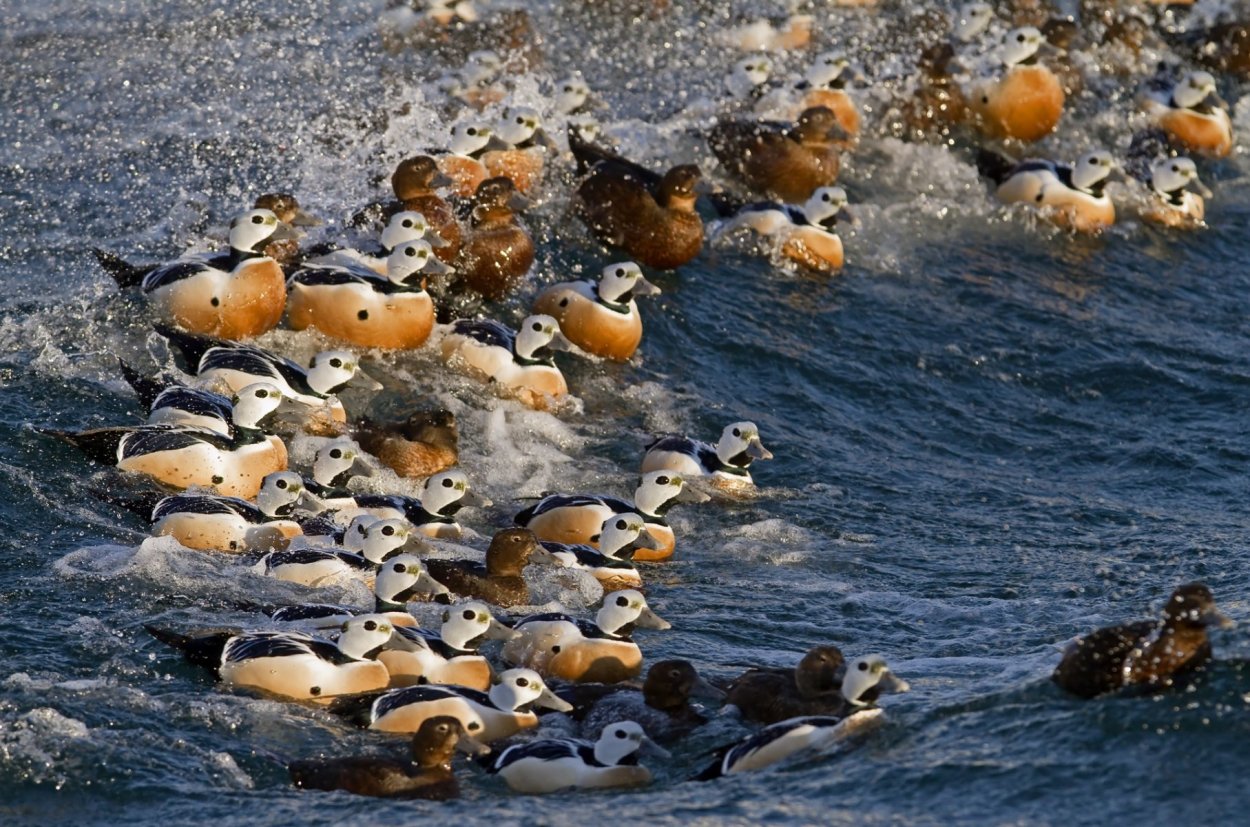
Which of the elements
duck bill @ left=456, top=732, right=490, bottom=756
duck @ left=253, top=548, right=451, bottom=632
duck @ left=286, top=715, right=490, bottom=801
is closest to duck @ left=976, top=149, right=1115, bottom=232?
duck @ left=253, top=548, right=451, bottom=632

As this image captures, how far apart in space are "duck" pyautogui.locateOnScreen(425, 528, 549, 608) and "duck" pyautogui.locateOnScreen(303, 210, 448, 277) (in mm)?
3629

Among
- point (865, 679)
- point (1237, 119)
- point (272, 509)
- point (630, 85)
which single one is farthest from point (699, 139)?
point (865, 679)

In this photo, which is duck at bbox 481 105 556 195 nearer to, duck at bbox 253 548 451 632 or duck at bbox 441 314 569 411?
duck at bbox 441 314 569 411

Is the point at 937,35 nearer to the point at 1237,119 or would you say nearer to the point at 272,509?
the point at 1237,119

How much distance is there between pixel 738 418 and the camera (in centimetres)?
1498

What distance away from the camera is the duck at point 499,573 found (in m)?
11.2

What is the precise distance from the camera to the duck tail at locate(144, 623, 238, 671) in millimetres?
9852

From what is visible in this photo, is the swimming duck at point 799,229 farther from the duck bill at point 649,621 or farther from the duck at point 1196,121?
the duck bill at point 649,621

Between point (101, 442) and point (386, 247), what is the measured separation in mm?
3128

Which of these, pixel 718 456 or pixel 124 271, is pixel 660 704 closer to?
pixel 718 456

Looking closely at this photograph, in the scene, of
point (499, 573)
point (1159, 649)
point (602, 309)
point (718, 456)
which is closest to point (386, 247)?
point (602, 309)

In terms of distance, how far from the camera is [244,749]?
926 centimetres

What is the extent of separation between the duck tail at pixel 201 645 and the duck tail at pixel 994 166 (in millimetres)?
10713

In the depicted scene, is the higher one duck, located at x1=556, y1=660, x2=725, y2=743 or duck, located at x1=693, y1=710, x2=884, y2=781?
duck, located at x1=693, y1=710, x2=884, y2=781
